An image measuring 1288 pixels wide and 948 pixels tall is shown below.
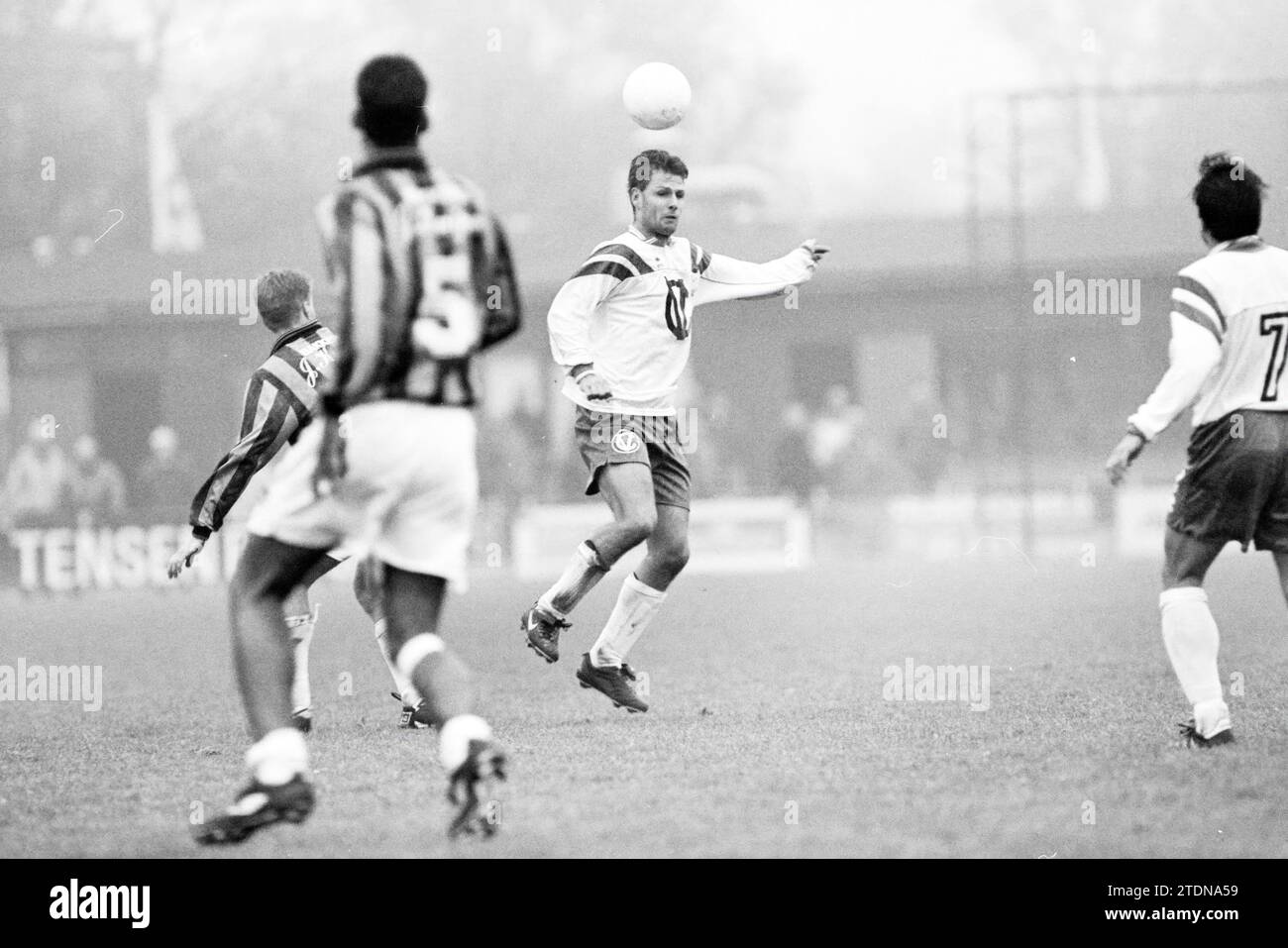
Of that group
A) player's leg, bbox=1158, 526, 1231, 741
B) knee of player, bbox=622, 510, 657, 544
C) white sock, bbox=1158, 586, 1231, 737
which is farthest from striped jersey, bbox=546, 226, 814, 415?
white sock, bbox=1158, 586, 1231, 737

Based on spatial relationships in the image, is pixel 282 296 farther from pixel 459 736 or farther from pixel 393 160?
pixel 459 736

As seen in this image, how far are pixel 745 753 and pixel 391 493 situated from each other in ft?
7.94

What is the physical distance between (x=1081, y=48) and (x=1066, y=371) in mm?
24447

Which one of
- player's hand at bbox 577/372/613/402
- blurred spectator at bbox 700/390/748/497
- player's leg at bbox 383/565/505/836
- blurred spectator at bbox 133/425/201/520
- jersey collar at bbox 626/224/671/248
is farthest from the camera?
blurred spectator at bbox 700/390/748/497

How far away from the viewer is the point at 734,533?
76.6 feet

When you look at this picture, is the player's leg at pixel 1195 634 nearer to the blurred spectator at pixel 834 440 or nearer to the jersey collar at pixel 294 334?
the jersey collar at pixel 294 334

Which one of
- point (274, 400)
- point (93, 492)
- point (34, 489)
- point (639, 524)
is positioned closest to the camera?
point (274, 400)

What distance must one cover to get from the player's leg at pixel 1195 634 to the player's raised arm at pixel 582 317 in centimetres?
255

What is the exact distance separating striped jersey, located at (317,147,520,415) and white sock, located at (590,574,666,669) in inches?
125

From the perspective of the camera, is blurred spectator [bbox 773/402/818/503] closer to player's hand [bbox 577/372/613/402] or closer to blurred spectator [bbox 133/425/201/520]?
blurred spectator [bbox 133/425/201/520]

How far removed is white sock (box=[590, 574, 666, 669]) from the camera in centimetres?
862

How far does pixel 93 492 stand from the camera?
2456 centimetres

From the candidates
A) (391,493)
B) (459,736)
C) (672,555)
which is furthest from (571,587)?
(459,736)
